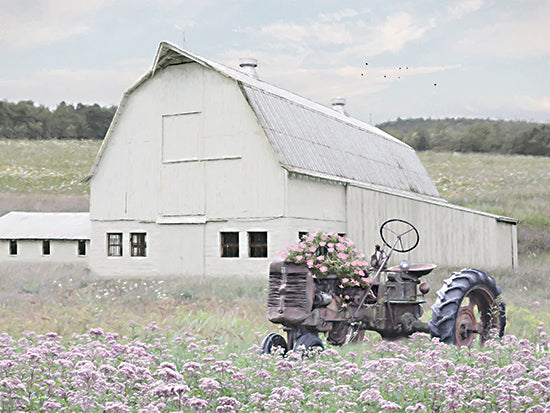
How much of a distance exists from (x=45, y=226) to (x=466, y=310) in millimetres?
25036

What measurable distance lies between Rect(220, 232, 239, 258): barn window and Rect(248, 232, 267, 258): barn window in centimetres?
53

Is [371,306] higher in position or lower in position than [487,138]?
lower

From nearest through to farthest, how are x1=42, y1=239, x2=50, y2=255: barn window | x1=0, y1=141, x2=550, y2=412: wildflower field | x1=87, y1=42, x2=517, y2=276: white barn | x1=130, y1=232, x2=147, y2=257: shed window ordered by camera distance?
x1=0, y1=141, x2=550, y2=412: wildflower field < x1=87, y1=42, x2=517, y2=276: white barn < x1=130, y1=232, x2=147, y2=257: shed window < x1=42, y1=239, x2=50, y2=255: barn window

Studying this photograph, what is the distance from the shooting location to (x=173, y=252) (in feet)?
74.2

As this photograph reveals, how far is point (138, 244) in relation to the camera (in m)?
23.5

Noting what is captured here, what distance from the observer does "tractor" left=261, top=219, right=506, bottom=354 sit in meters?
8.21

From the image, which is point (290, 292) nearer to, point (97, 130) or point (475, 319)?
point (475, 319)

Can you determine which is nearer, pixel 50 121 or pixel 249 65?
pixel 249 65

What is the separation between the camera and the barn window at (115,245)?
24.0 metres

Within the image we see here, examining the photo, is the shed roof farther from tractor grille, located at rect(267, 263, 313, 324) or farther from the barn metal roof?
tractor grille, located at rect(267, 263, 313, 324)

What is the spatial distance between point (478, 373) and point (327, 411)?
1954 mm

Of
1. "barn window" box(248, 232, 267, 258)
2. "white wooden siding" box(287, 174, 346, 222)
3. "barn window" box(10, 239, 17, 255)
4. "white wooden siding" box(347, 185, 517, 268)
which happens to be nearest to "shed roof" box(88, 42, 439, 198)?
"white wooden siding" box(287, 174, 346, 222)

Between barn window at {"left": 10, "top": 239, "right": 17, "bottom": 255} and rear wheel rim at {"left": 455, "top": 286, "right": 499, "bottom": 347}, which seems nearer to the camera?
rear wheel rim at {"left": 455, "top": 286, "right": 499, "bottom": 347}

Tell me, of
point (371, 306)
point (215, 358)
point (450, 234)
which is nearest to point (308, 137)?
point (450, 234)
